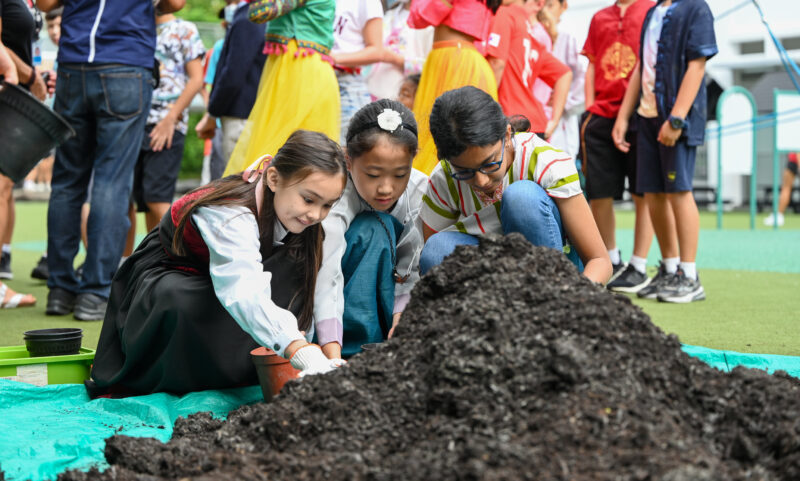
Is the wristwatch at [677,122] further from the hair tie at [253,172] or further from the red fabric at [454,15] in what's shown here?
the hair tie at [253,172]

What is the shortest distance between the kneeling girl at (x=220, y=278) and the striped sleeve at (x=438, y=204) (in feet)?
1.46

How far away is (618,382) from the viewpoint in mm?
1476

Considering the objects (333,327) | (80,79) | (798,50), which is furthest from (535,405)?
(798,50)

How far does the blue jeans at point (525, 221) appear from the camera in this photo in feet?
7.84

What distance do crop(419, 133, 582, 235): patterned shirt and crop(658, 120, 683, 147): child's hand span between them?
5.96ft

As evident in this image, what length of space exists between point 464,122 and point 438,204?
48 centimetres

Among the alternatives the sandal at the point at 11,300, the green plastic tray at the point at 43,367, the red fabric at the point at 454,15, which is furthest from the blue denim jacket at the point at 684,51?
the sandal at the point at 11,300

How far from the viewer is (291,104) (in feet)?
12.4

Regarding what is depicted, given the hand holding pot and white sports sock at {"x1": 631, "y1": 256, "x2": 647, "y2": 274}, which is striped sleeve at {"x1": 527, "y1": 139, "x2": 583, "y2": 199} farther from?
white sports sock at {"x1": 631, "y1": 256, "x2": 647, "y2": 274}

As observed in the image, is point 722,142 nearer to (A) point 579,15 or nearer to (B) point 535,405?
(A) point 579,15

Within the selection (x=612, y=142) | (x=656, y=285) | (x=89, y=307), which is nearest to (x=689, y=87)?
(x=612, y=142)

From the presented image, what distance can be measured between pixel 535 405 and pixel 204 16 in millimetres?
28678

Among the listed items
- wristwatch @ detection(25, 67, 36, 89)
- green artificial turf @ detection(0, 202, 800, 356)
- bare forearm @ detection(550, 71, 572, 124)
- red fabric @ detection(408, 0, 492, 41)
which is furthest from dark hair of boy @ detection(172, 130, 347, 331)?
bare forearm @ detection(550, 71, 572, 124)

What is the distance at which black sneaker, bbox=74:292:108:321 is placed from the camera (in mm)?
3625
